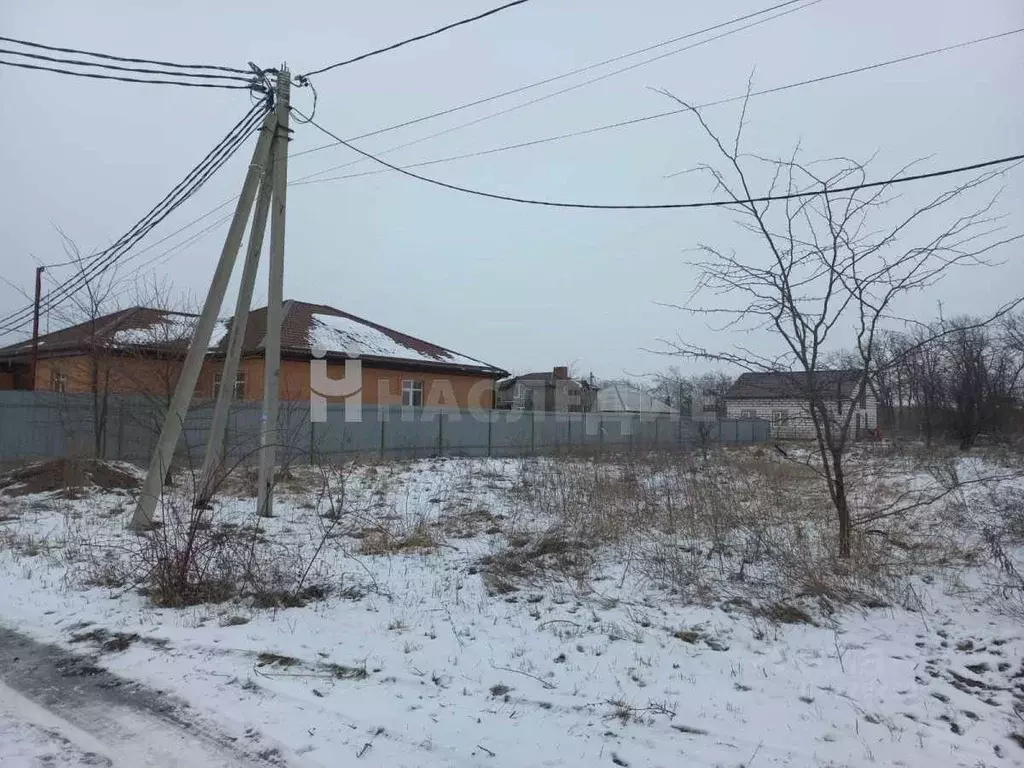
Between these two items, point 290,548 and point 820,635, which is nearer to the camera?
point 820,635

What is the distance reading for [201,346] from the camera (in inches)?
326

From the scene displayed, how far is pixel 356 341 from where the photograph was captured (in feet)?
81.5

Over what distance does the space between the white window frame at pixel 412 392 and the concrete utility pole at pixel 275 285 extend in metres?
16.1

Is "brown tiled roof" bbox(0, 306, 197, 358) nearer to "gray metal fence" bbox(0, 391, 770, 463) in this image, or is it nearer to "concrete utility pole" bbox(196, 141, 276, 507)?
"gray metal fence" bbox(0, 391, 770, 463)

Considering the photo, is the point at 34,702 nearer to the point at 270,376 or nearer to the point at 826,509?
the point at 270,376

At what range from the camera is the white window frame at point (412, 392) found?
25.7 m

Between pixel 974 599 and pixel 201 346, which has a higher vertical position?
pixel 201 346

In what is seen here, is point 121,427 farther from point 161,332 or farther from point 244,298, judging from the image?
point 244,298

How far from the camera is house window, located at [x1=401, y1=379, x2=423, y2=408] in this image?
84.3ft

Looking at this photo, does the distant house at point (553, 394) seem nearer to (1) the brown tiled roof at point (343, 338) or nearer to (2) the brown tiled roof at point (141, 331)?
(1) the brown tiled roof at point (343, 338)

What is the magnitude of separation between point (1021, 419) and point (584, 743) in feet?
97.9

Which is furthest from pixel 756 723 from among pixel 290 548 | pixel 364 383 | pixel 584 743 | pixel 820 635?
pixel 364 383

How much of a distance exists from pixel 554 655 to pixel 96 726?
8.28ft

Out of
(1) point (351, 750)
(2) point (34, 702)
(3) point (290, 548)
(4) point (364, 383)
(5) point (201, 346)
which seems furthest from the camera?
(4) point (364, 383)
